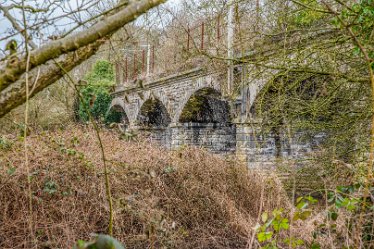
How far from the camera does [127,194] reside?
5617 mm

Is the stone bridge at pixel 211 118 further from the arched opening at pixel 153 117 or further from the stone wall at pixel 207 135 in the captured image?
the arched opening at pixel 153 117

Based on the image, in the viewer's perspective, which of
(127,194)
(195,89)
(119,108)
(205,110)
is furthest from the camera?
(119,108)

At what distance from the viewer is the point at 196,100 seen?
1582 cm

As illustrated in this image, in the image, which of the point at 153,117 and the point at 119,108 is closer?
the point at 153,117

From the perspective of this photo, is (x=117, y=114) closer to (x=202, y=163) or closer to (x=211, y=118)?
(x=211, y=118)

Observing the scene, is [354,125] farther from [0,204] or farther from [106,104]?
[106,104]

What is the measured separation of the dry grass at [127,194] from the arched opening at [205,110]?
888cm

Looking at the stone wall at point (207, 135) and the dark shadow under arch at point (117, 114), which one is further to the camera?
Result: the dark shadow under arch at point (117, 114)

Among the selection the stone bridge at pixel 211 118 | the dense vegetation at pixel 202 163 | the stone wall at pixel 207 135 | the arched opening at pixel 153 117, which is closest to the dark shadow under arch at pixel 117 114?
the arched opening at pixel 153 117

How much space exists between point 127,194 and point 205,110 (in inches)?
452

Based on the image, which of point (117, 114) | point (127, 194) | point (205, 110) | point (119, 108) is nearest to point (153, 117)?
point (119, 108)

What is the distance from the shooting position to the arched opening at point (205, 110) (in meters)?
15.9

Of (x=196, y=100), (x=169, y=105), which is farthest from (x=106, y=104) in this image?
(x=196, y=100)

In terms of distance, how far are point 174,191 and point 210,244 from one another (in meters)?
0.90
